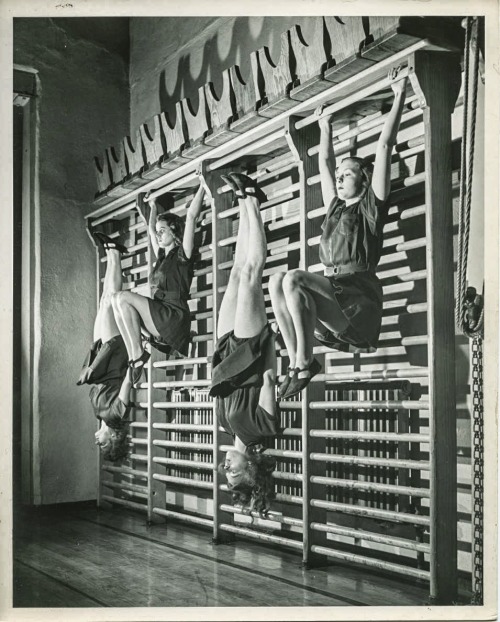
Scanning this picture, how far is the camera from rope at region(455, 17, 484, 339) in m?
2.54

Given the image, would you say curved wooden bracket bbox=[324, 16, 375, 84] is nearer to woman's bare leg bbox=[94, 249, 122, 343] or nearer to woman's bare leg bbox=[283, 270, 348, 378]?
woman's bare leg bbox=[283, 270, 348, 378]

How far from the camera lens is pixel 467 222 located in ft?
8.36

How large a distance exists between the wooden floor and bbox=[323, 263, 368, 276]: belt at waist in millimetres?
1166

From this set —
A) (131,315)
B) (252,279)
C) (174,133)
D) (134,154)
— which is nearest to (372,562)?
(252,279)

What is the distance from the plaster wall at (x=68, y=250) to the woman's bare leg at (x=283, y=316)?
136 centimetres

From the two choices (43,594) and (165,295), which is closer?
(43,594)

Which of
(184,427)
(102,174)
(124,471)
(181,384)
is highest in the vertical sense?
(102,174)

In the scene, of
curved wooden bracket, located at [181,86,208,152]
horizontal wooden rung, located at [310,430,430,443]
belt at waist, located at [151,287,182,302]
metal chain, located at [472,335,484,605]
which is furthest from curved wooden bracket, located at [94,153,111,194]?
metal chain, located at [472,335,484,605]

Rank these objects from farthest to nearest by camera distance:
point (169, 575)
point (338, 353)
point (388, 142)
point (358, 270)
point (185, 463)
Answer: point (185, 463)
point (169, 575)
point (338, 353)
point (358, 270)
point (388, 142)

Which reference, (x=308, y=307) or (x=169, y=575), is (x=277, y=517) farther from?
(x=308, y=307)

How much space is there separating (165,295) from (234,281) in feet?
1.97

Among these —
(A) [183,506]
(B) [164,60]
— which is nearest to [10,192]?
(B) [164,60]

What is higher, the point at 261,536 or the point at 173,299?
the point at 173,299

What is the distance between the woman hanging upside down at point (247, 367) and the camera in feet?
10.4
